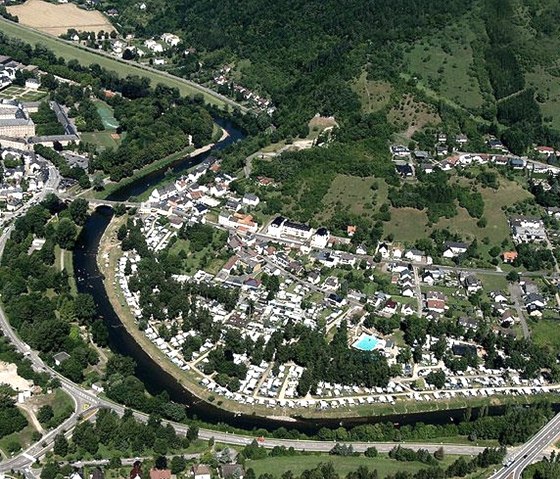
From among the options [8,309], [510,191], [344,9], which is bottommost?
[8,309]

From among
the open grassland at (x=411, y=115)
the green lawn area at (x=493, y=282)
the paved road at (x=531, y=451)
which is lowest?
the paved road at (x=531, y=451)

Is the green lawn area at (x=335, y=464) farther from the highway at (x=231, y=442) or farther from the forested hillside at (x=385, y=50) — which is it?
the forested hillside at (x=385, y=50)

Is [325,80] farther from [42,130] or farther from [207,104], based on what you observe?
[42,130]

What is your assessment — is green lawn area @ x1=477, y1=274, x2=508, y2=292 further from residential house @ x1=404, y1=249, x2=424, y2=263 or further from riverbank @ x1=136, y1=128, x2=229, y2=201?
riverbank @ x1=136, y1=128, x2=229, y2=201

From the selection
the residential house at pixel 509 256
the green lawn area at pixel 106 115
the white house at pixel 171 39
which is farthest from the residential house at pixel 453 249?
the white house at pixel 171 39

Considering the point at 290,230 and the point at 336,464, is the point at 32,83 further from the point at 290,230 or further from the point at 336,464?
the point at 336,464

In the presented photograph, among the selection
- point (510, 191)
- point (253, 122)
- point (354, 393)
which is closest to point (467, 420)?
point (354, 393)
